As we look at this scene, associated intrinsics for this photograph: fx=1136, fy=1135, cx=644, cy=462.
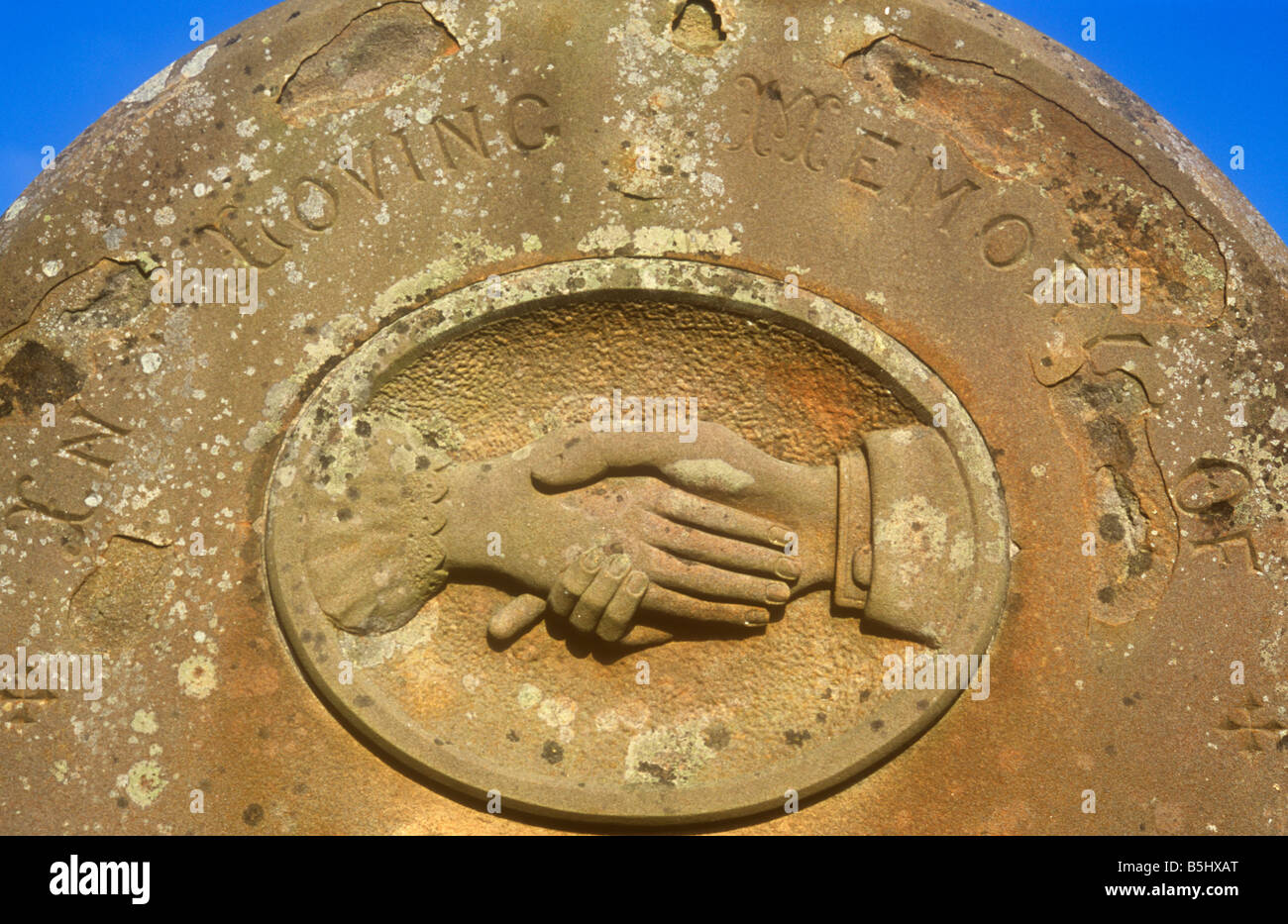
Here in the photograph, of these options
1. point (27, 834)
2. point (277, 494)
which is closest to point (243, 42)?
point (277, 494)

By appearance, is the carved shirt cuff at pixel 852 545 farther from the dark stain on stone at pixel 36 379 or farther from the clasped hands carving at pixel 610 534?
the dark stain on stone at pixel 36 379

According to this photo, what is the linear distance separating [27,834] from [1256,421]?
3614 mm

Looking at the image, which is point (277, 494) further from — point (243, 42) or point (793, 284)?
point (793, 284)

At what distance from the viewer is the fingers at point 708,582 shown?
10.5 feet

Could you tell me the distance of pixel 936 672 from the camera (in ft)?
10.3

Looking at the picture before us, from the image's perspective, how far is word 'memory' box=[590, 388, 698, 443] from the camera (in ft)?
10.8

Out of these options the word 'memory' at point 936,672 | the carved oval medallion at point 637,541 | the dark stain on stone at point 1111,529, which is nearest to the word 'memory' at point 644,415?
the carved oval medallion at point 637,541

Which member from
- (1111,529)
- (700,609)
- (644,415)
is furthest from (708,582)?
(1111,529)

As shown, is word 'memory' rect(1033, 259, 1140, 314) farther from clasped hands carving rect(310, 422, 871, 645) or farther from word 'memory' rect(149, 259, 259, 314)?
word 'memory' rect(149, 259, 259, 314)

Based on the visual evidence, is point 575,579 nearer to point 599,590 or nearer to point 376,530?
point 599,590

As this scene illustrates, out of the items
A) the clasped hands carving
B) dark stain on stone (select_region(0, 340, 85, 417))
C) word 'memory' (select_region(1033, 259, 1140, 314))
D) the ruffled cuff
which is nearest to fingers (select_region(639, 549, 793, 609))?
the clasped hands carving

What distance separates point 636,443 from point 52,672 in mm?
1725

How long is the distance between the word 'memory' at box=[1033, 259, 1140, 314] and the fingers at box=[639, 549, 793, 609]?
1140 mm
